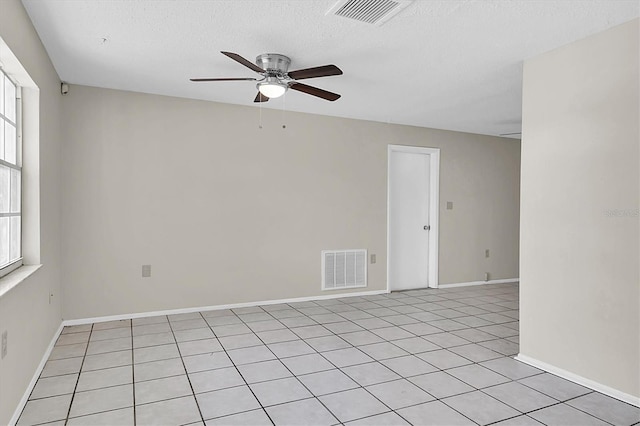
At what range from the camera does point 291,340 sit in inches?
142

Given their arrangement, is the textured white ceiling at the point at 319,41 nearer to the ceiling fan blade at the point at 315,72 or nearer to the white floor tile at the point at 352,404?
the ceiling fan blade at the point at 315,72

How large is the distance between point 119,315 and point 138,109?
2.16m

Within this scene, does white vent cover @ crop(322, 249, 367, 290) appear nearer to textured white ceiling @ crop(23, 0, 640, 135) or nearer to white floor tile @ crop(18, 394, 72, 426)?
textured white ceiling @ crop(23, 0, 640, 135)

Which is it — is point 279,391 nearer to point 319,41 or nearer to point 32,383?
point 32,383

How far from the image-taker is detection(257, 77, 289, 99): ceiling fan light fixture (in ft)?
10.2

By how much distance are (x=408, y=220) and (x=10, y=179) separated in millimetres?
4707

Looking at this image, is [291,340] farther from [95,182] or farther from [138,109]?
[138,109]

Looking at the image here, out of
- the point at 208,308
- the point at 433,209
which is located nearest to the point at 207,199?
the point at 208,308

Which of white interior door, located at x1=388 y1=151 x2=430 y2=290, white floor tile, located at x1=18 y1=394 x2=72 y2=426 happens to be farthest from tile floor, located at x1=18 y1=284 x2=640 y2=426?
white interior door, located at x1=388 y1=151 x2=430 y2=290

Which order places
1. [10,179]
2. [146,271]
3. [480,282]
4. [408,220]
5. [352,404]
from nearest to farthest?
[352,404] < [10,179] < [146,271] < [408,220] < [480,282]

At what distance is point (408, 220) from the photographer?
593cm

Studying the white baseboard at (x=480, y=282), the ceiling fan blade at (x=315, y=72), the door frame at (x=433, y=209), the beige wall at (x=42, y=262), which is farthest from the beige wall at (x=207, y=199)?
the ceiling fan blade at (x=315, y=72)

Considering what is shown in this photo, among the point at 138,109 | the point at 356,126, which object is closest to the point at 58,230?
the point at 138,109

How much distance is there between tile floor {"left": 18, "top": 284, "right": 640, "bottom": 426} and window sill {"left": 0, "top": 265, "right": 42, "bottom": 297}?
2.49ft
